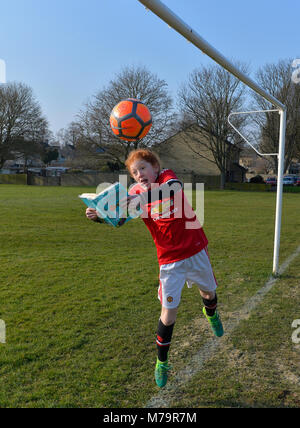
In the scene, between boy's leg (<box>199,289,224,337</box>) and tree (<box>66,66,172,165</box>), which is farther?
tree (<box>66,66,172,165</box>)

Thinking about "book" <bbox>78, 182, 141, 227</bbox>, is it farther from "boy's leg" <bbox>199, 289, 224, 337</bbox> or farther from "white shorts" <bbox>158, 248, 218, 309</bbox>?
"boy's leg" <bbox>199, 289, 224, 337</bbox>

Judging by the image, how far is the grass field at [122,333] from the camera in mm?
3141

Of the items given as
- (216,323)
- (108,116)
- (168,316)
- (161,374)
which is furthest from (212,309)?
(108,116)

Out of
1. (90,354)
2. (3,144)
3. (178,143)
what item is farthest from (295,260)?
(3,144)

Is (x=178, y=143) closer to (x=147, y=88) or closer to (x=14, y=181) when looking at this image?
(x=147, y=88)

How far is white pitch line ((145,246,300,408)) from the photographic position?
306cm

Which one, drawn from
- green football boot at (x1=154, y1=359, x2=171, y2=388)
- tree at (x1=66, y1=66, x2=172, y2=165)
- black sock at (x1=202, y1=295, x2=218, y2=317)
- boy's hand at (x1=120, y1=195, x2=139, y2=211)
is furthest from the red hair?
tree at (x1=66, y1=66, x2=172, y2=165)

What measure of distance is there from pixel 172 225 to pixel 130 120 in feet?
6.07

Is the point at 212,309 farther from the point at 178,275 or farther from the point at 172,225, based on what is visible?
the point at 172,225

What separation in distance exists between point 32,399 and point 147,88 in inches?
1478

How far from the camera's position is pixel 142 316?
15.9 ft

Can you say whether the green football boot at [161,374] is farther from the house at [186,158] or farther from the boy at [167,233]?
the house at [186,158]

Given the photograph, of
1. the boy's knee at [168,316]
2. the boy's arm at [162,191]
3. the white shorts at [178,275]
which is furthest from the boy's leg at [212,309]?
the boy's arm at [162,191]

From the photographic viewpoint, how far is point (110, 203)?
275cm
